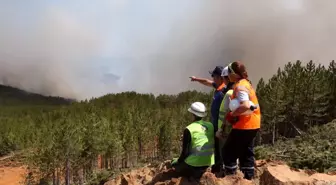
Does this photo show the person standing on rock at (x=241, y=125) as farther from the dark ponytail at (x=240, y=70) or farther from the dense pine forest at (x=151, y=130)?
the dense pine forest at (x=151, y=130)

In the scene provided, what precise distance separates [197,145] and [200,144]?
6 cm

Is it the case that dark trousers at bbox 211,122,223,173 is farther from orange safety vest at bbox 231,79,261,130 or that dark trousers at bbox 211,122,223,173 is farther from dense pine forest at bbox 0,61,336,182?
dense pine forest at bbox 0,61,336,182

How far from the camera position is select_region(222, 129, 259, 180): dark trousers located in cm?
721

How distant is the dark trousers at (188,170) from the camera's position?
750 centimetres

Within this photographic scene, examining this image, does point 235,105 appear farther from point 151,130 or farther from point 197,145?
point 151,130

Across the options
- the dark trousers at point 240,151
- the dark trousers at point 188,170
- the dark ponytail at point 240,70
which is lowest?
the dark trousers at point 188,170

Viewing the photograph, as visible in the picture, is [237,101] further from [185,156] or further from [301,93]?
[301,93]

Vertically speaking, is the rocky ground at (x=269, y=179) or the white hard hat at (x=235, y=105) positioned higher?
the white hard hat at (x=235, y=105)

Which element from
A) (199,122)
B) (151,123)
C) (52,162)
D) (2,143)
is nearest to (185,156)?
(199,122)

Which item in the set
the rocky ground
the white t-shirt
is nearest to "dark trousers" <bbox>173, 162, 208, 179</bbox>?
the rocky ground

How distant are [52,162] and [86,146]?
530cm

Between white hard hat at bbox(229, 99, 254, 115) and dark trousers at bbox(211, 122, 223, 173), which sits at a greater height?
white hard hat at bbox(229, 99, 254, 115)

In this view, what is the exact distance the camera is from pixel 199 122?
7512 mm

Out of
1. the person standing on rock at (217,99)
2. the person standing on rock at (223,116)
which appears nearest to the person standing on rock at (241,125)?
the person standing on rock at (223,116)
